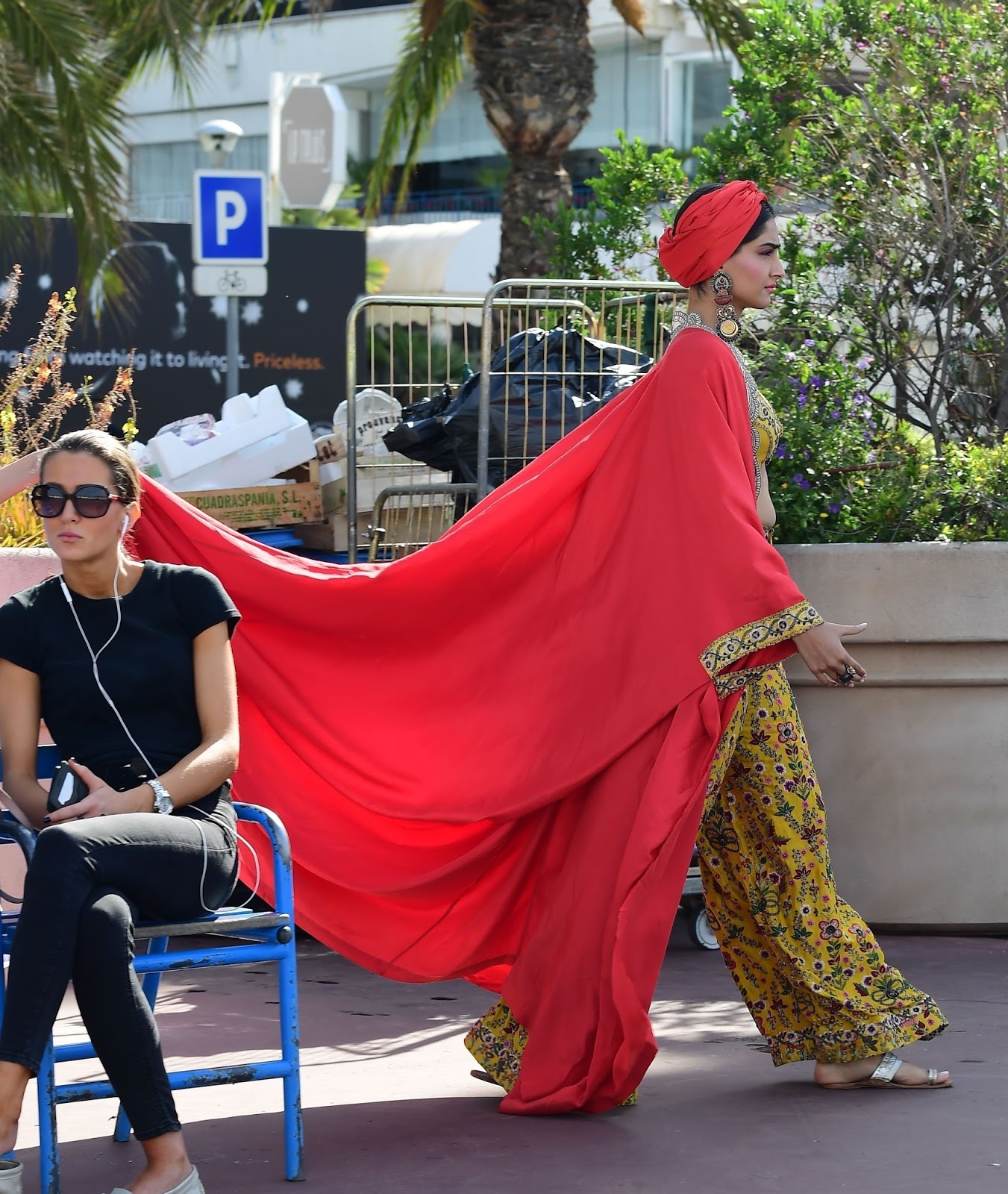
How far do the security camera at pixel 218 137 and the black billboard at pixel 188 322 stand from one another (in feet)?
6.93

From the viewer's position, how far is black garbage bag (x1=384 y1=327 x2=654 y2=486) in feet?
22.0

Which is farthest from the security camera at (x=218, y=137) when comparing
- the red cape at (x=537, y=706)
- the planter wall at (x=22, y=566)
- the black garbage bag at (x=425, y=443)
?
the red cape at (x=537, y=706)

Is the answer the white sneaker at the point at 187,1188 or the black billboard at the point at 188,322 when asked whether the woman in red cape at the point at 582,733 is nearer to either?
the white sneaker at the point at 187,1188

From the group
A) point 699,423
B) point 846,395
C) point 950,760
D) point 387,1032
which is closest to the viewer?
point 699,423

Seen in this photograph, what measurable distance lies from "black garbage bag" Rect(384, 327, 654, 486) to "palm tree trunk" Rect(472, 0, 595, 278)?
7889 mm

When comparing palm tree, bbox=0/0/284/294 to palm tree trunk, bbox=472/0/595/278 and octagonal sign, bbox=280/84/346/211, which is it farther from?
octagonal sign, bbox=280/84/346/211

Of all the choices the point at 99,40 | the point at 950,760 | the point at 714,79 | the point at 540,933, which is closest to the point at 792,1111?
the point at 540,933

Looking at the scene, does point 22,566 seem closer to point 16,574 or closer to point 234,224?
point 16,574

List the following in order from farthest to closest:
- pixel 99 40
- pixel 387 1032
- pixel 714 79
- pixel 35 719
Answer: pixel 714 79
pixel 99 40
pixel 387 1032
pixel 35 719

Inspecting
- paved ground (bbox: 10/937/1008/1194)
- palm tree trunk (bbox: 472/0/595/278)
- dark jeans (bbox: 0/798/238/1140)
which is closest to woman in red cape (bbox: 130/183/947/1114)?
paved ground (bbox: 10/937/1008/1194)

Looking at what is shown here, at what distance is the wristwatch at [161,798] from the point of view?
3.78 m

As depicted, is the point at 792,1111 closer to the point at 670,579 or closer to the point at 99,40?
the point at 670,579

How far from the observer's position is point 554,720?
435cm

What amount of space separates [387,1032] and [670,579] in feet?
5.44
